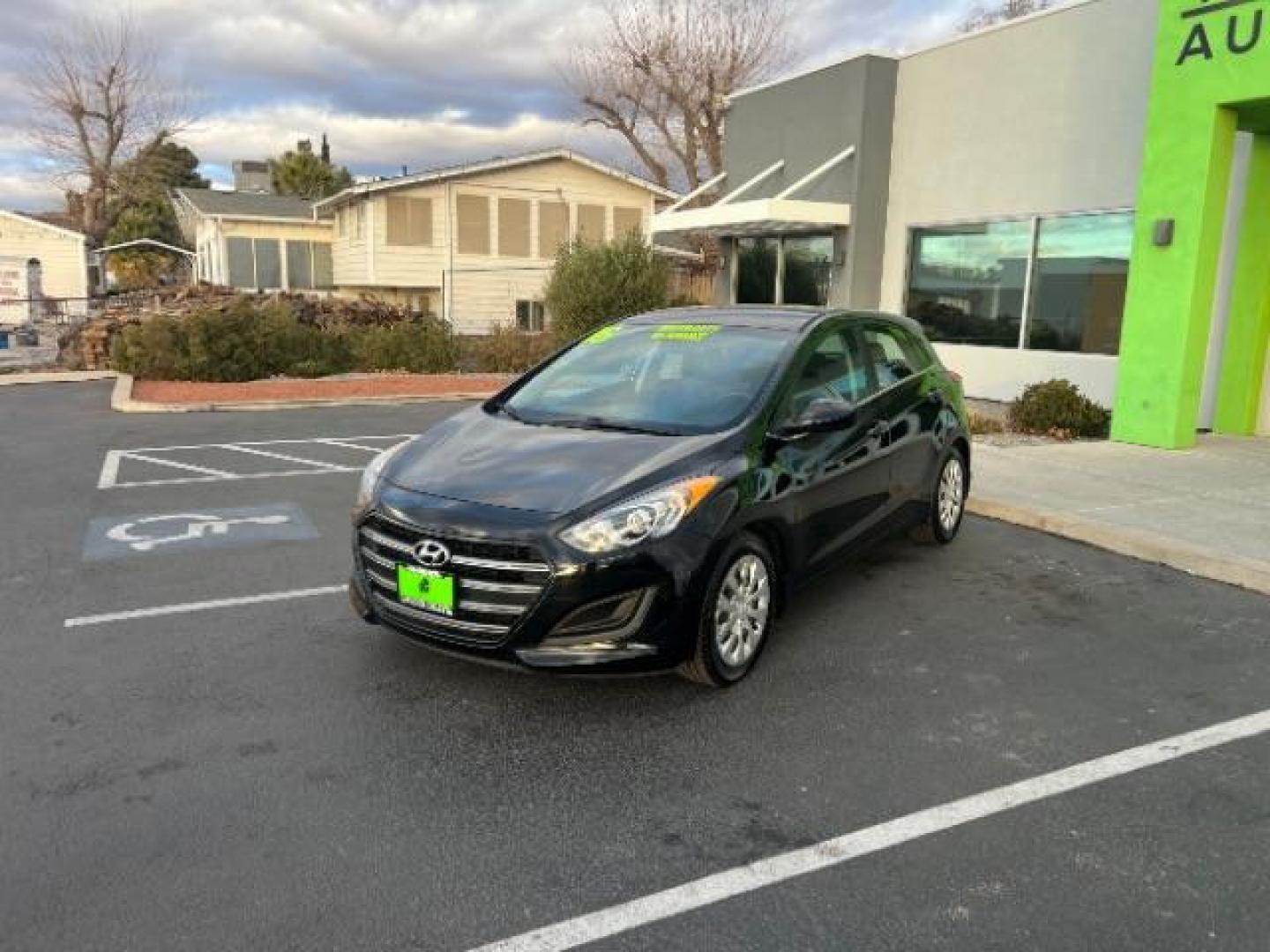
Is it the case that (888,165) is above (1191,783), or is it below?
above

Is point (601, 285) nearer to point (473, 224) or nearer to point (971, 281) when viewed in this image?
point (971, 281)

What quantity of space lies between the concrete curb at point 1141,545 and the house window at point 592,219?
2436 centimetres

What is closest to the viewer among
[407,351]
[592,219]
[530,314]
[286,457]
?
[286,457]

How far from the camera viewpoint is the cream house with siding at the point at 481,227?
2838 centimetres

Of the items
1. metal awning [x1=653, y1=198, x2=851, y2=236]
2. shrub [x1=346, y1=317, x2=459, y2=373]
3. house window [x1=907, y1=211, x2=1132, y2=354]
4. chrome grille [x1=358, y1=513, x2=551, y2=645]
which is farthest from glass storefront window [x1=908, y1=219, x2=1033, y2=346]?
chrome grille [x1=358, y1=513, x2=551, y2=645]

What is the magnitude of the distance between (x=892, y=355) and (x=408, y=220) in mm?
24867

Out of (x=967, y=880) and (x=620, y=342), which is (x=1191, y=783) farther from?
(x=620, y=342)

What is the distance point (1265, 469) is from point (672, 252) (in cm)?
1307

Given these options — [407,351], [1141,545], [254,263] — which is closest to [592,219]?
[254,263]

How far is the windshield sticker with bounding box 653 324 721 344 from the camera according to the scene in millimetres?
5359

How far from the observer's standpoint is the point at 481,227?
2931 centimetres

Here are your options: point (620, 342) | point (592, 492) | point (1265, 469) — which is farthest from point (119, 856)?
point (1265, 469)

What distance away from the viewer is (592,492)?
390cm

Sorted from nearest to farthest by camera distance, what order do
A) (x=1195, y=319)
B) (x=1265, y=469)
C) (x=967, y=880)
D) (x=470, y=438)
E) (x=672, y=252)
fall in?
(x=967, y=880) < (x=470, y=438) < (x=1265, y=469) < (x=1195, y=319) < (x=672, y=252)
